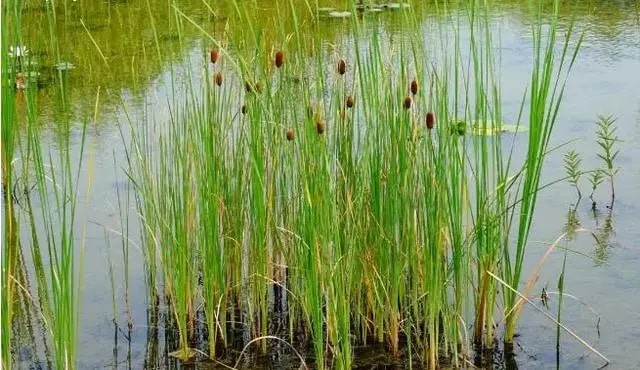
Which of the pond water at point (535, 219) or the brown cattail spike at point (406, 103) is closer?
the brown cattail spike at point (406, 103)

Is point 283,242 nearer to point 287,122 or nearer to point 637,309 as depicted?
point 287,122

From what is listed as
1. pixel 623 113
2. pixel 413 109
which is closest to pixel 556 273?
pixel 413 109

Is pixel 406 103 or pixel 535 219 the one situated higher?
pixel 406 103

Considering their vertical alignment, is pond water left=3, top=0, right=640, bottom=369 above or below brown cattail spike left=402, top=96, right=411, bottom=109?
below

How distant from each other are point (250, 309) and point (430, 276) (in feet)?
1.78

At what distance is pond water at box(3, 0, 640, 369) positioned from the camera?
2.59 meters

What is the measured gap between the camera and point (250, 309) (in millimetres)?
2672

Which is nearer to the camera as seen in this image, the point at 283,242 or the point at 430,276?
the point at 430,276

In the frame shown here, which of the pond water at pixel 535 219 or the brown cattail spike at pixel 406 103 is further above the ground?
the brown cattail spike at pixel 406 103

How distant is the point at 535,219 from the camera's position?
328 cm

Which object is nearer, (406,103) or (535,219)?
(406,103)

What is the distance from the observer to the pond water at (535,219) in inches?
102

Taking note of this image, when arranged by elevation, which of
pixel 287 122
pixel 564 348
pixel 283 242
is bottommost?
pixel 564 348

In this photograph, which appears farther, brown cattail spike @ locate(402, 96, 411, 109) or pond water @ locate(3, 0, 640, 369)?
pond water @ locate(3, 0, 640, 369)
